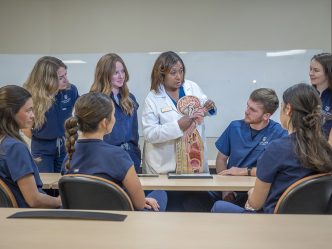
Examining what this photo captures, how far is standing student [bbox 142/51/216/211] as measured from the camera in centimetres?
252

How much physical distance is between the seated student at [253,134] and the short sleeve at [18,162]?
1310 mm

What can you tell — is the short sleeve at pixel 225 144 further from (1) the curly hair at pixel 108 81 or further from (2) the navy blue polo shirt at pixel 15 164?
(2) the navy blue polo shirt at pixel 15 164

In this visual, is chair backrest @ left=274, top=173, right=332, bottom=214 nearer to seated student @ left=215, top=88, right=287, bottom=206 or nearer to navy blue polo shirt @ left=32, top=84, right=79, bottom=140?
seated student @ left=215, top=88, right=287, bottom=206

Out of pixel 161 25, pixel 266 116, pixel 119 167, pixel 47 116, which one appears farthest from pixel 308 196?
pixel 161 25

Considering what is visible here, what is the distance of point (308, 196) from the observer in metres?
1.49

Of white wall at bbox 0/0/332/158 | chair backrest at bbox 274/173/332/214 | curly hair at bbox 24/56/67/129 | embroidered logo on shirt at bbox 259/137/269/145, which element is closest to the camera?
chair backrest at bbox 274/173/332/214

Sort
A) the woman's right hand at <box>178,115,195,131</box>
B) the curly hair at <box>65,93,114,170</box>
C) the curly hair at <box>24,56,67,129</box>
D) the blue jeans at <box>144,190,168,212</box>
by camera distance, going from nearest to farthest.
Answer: the curly hair at <box>65,93,114,170</box>, the blue jeans at <box>144,190,168,212</box>, the woman's right hand at <box>178,115,195,131</box>, the curly hair at <box>24,56,67,129</box>

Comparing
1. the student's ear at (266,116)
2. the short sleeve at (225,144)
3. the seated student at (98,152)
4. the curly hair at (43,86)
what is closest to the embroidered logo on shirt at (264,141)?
the student's ear at (266,116)

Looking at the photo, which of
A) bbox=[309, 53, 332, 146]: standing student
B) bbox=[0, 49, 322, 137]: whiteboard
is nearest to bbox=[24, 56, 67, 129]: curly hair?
bbox=[0, 49, 322, 137]: whiteboard

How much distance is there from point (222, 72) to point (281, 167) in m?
2.86

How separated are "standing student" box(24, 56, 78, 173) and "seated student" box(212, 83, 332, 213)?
173 centimetres

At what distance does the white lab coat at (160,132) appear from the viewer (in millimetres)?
2455

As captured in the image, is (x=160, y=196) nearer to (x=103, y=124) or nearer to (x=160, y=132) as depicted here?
(x=160, y=132)

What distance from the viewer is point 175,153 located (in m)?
2.48
